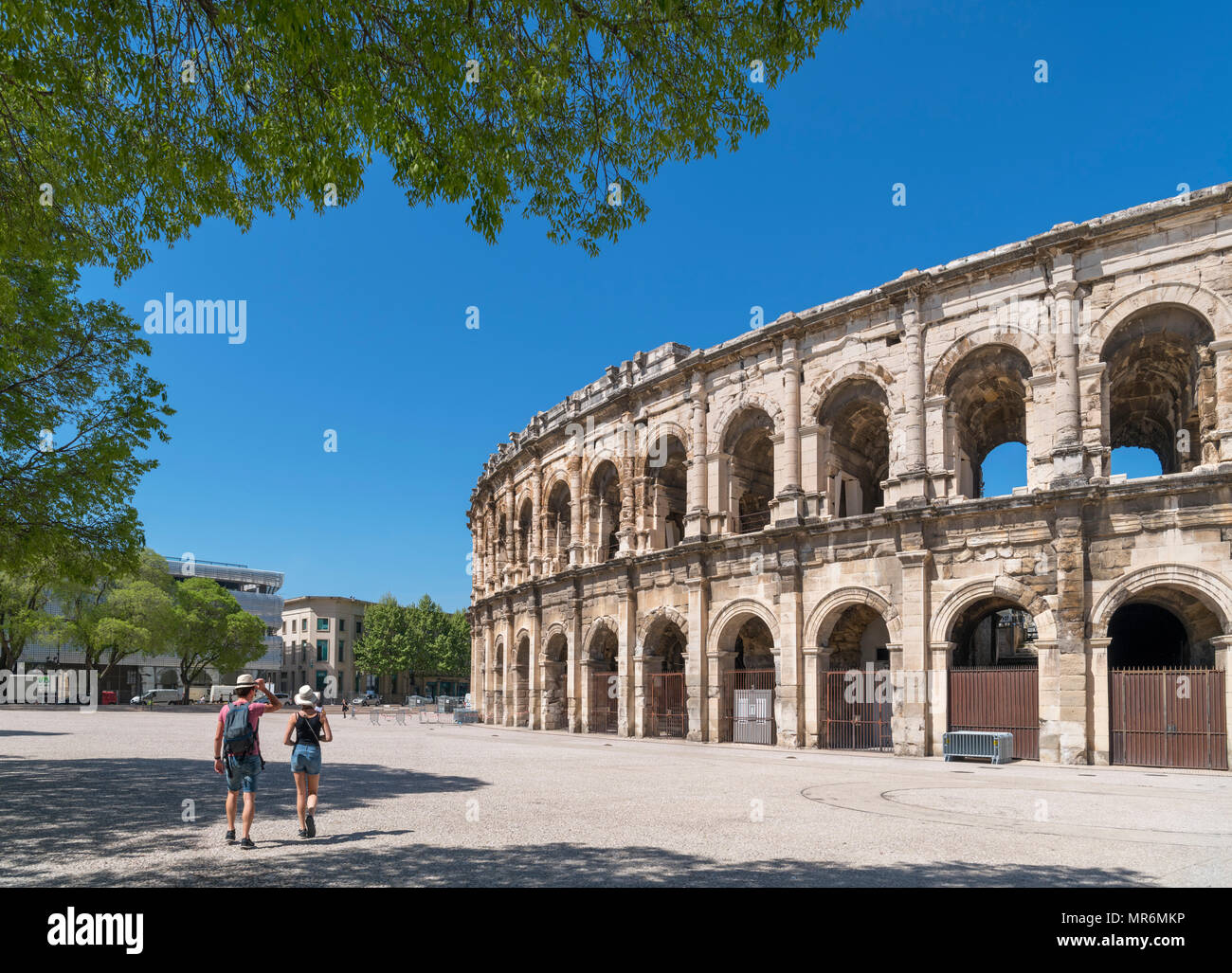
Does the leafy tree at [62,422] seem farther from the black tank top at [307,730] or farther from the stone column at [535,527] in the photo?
the stone column at [535,527]

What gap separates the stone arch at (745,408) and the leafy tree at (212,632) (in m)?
41.2

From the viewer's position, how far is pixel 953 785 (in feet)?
47.9

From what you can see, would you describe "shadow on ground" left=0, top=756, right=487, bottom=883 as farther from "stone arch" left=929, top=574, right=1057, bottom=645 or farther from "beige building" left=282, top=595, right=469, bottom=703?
"beige building" left=282, top=595, right=469, bottom=703

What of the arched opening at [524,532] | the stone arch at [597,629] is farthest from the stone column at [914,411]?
the arched opening at [524,532]

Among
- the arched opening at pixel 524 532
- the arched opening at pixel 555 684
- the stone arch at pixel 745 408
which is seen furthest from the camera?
the arched opening at pixel 524 532

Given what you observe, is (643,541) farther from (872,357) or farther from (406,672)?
(406,672)

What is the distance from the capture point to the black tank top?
29.3ft

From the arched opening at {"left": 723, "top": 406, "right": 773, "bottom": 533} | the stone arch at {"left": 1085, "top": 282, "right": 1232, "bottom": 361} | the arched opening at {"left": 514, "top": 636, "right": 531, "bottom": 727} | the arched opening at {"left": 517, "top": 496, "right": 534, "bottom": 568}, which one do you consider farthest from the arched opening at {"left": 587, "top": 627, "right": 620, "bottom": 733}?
the stone arch at {"left": 1085, "top": 282, "right": 1232, "bottom": 361}

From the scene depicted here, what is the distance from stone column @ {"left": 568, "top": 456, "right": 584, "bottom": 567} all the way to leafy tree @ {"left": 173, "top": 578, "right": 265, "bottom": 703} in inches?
1304

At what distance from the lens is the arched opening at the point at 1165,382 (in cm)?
1898

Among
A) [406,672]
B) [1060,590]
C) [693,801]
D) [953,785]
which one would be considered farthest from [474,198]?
[406,672]

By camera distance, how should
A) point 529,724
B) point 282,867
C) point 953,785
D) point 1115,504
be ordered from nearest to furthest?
point 282,867
point 953,785
point 1115,504
point 529,724

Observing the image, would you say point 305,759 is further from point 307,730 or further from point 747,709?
point 747,709
